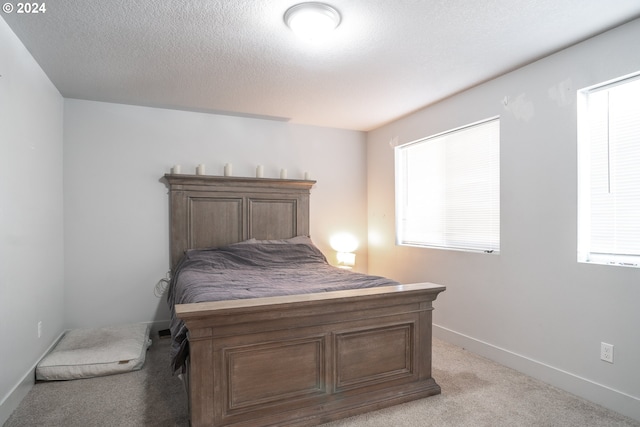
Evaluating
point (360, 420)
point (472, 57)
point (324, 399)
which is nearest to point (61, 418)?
point (324, 399)

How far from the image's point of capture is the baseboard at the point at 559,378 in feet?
7.08

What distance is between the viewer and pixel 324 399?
209cm

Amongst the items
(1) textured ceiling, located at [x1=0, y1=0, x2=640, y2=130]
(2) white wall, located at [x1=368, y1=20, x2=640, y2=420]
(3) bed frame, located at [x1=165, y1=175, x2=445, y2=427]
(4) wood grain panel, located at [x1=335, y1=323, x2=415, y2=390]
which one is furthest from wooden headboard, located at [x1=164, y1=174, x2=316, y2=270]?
(4) wood grain panel, located at [x1=335, y1=323, x2=415, y2=390]

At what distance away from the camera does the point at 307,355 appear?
81.8 inches

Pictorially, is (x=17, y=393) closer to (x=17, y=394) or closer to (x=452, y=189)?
(x=17, y=394)

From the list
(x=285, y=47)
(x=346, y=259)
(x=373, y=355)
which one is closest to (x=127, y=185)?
(x=285, y=47)

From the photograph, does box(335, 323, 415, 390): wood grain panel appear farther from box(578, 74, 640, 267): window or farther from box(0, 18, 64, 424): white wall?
box(0, 18, 64, 424): white wall

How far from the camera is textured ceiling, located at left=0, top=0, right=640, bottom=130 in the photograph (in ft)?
6.73

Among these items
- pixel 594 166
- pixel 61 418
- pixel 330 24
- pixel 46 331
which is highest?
pixel 330 24

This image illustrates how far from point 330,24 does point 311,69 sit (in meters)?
0.73

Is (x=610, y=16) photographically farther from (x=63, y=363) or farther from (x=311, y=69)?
(x=63, y=363)

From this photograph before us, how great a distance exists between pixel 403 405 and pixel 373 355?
35cm

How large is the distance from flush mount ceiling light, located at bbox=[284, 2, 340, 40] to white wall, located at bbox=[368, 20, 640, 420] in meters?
1.62

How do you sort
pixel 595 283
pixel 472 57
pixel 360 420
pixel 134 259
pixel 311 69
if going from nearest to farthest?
pixel 360 420, pixel 595 283, pixel 472 57, pixel 311 69, pixel 134 259
